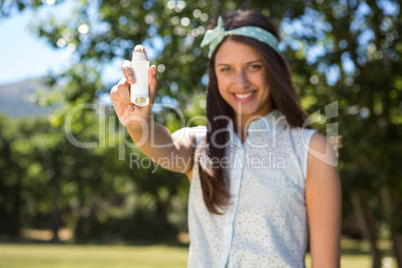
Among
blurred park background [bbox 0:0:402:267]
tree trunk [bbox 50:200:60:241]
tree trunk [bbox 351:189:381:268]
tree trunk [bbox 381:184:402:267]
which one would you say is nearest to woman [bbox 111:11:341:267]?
blurred park background [bbox 0:0:402:267]

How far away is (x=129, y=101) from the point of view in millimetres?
1666

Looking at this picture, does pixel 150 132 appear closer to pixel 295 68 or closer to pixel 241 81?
pixel 241 81

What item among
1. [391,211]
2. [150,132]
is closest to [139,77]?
[150,132]

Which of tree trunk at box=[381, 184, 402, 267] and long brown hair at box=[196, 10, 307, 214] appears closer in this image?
long brown hair at box=[196, 10, 307, 214]

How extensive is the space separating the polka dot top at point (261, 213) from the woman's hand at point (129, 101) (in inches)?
21.2

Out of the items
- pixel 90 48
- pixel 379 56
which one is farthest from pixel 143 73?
pixel 379 56

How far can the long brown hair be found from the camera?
204cm

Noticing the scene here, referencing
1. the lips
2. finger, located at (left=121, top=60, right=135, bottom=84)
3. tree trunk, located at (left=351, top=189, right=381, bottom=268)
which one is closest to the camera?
finger, located at (left=121, top=60, right=135, bottom=84)

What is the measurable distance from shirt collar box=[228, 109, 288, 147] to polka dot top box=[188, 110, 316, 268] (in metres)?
0.01

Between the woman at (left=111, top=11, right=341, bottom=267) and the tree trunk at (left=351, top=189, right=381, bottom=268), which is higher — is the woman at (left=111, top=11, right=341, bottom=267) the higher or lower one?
the higher one

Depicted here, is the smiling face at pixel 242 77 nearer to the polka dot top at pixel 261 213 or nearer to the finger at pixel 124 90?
the polka dot top at pixel 261 213

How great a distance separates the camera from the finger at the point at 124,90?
1.64 m

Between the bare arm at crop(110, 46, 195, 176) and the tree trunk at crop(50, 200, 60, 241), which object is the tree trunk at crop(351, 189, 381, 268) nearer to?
the bare arm at crop(110, 46, 195, 176)

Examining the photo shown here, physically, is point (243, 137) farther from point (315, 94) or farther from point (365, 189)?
point (365, 189)
